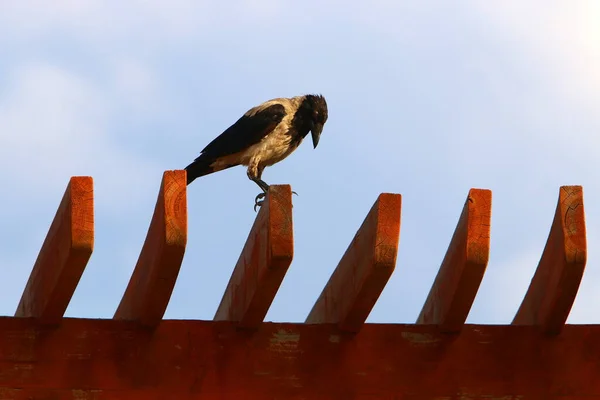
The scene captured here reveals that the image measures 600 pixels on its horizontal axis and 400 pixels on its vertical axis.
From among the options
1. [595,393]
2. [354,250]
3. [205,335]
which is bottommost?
[595,393]

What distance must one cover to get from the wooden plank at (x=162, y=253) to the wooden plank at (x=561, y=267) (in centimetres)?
168

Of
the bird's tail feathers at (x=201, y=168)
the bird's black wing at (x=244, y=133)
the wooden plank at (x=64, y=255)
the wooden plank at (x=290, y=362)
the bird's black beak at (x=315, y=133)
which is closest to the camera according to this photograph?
the wooden plank at (x=64, y=255)

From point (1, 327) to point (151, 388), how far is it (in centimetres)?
70

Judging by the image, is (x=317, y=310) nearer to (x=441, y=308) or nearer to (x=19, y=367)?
(x=441, y=308)

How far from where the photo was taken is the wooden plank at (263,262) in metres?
4.98

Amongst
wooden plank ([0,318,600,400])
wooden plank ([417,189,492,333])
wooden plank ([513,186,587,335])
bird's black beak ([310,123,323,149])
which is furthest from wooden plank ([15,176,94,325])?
bird's black beak ([310,123,323,149])

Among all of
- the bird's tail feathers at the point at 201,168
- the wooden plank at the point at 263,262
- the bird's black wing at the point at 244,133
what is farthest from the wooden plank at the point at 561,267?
the bird's tail feathers at the point at 201,168

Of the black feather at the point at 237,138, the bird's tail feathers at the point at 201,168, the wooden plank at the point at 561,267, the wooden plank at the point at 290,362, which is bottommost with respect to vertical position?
the wooden plank at the point at 290,362

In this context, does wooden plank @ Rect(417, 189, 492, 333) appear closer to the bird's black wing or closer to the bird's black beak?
the bird's black wing

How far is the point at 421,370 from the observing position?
5504 millimetres

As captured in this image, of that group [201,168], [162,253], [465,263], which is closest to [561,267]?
[465,263]

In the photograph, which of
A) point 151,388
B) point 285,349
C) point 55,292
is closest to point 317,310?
point 285,349

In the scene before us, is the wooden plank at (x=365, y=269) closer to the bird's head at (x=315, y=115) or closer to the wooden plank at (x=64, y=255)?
the wooden plank at (x=64, y=255)

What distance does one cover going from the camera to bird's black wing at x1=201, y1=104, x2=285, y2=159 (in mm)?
10984
